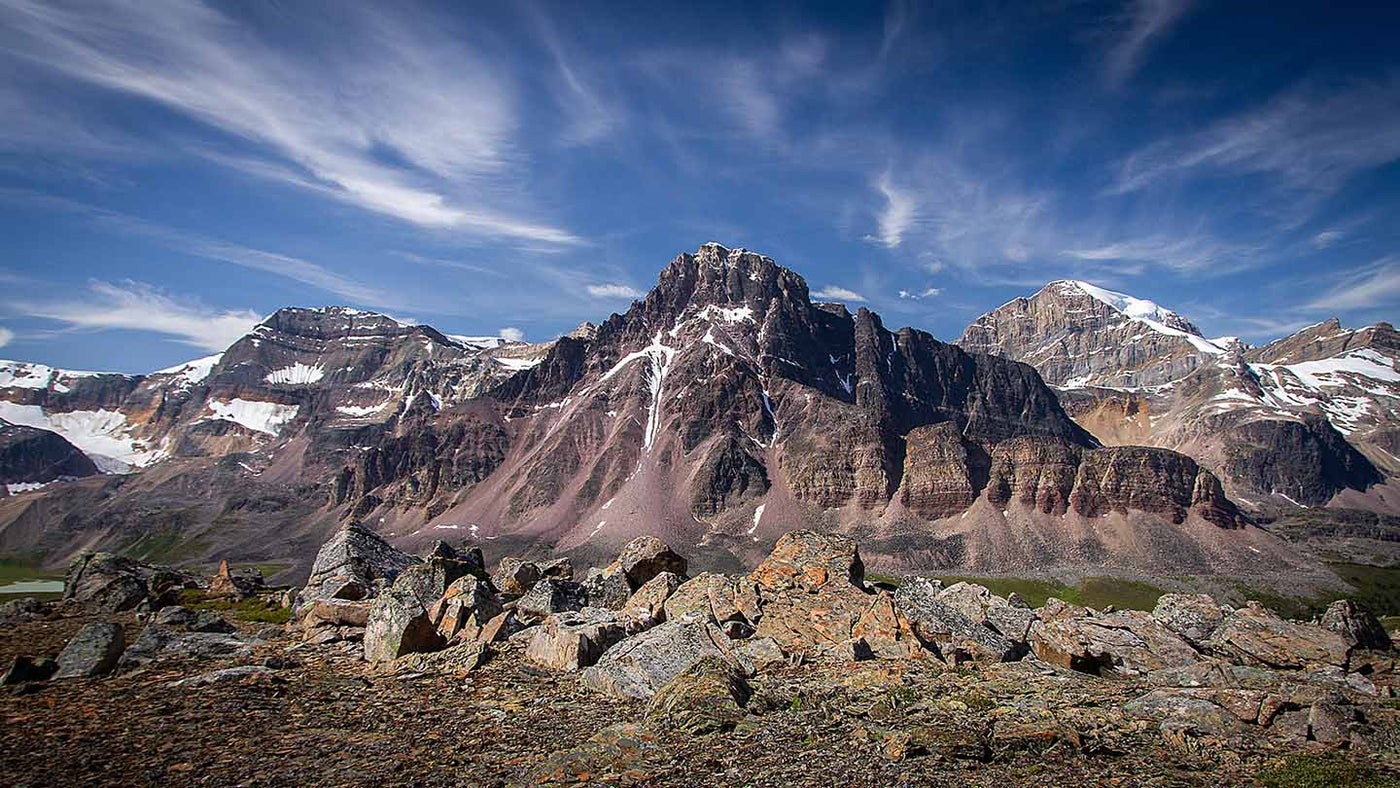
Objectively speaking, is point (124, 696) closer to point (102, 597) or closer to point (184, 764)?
point (184, 764)

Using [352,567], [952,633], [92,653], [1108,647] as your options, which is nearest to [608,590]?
[352,567]

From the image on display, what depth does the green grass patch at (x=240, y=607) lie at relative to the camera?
2752 cm

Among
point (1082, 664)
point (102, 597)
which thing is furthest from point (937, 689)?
point (102, 597)

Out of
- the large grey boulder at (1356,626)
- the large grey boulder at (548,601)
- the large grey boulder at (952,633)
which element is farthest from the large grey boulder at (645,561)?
the large grey boulder at (1356,626)

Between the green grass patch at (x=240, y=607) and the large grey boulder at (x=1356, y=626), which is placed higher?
the large grey boulder at (x=1356, y=626)

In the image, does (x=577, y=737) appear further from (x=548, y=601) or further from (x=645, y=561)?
(x=645, y=561)

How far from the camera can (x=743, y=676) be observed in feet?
57.6

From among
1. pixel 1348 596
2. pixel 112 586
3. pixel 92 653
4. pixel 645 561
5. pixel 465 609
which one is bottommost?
pixel 1348 596

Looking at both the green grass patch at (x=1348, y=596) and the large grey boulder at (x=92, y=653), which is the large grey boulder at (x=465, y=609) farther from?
the green grass patch at (x=1348, y=596)

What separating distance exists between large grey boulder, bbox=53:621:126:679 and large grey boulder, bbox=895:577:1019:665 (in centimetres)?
2344

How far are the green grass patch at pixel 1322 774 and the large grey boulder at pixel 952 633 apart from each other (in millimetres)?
8532

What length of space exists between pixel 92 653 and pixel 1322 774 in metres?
28.1

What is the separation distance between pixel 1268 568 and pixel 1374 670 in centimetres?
22775

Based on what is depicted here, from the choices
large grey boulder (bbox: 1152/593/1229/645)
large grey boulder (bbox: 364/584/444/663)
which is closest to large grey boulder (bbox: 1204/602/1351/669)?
large grey boulder (bbox: 1152/593/1229/645)
